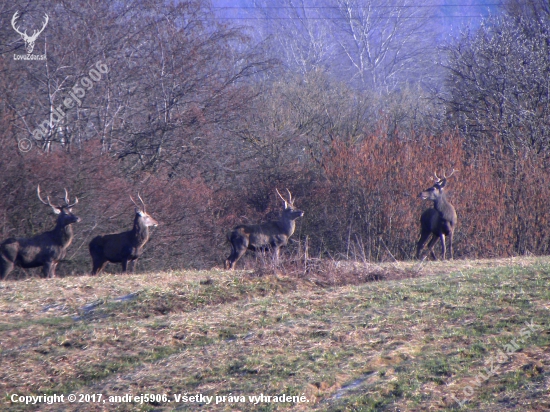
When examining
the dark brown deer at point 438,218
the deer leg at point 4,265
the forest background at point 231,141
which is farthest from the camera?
the forest background at point 231,141

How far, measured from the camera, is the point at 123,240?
15.0 meters

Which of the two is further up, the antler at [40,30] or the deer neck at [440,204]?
the antler at [40,30]

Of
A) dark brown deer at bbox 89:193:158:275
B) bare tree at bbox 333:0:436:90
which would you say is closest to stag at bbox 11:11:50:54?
dark brown deer at bbox 89:193:158:275

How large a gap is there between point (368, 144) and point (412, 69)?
46.0 m

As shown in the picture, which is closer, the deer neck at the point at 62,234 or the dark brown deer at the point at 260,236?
the deer neck at the point at 62,234

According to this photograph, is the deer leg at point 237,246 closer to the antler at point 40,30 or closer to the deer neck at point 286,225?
the deer neck at point 286,225

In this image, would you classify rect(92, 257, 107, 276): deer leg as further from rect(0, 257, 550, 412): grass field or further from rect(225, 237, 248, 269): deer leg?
rect(0, 257, 550, 412): grass field
